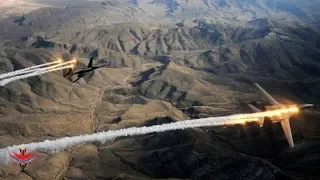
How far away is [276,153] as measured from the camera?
433 ft

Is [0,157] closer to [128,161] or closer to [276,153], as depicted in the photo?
[128,161]

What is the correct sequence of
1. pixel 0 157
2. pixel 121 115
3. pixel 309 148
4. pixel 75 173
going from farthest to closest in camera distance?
pixel 121 115 < pixel 75 173 < pixel 309 148 < pixel 0 157

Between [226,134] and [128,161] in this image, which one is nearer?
[128,161]

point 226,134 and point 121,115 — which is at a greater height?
point 226,134

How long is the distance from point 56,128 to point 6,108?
34114mm

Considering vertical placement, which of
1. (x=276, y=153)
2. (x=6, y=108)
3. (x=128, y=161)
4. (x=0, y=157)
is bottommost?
(x=6, y=108)

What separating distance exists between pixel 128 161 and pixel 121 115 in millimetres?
47031

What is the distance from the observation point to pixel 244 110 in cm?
18975

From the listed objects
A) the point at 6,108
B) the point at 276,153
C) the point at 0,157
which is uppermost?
the point at 0,157

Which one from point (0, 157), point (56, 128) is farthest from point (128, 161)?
point (0, 157)

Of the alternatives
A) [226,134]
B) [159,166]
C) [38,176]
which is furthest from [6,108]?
[226,134]

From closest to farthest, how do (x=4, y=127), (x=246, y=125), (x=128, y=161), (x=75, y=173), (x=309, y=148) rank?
(x=309, y=148) → (x=75, y=173) → (x=128, y=161) → (x=246, y=125) → (x=4, y=127)

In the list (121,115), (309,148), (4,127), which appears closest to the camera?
(309,148)

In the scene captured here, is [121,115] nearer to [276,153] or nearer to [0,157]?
[276,153]
